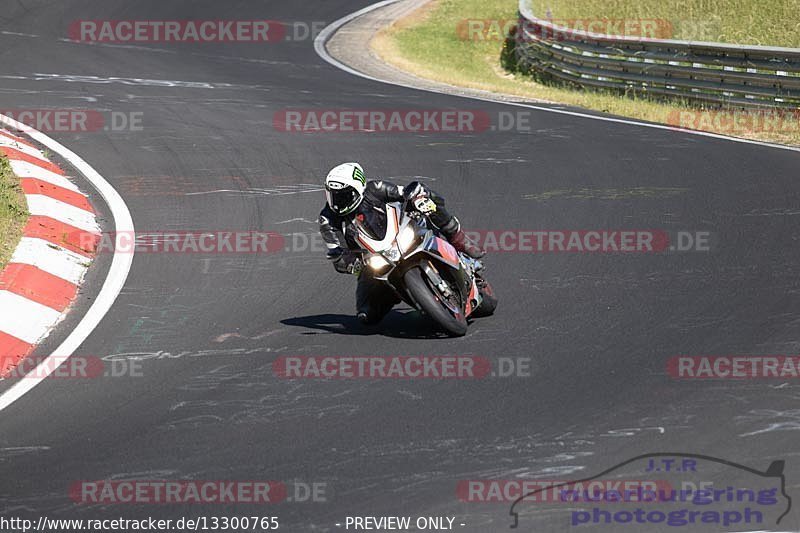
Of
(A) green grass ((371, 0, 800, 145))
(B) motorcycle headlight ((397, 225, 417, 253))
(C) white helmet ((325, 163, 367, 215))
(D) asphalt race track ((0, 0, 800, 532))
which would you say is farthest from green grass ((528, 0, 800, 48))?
(C) white helmet ((325, 163, 367, 215))

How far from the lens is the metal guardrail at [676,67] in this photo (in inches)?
674

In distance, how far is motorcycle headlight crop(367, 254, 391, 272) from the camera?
804 centimetres

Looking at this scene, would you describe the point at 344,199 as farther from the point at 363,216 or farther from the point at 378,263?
the point at 378,263

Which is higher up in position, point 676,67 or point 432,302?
point 432,302

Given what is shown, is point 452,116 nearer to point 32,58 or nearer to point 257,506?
point 32,58

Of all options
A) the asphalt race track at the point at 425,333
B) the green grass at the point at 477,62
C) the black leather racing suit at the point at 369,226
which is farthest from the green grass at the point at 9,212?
→ the green grass at the point at 477,62

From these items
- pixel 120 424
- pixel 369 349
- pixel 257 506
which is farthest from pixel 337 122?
pixel 257 506

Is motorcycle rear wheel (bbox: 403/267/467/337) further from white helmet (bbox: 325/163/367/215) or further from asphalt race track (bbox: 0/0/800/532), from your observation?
white helmet (bbox: 325/163/367/215)

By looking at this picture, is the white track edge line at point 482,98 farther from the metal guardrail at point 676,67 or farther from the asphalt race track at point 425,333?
the metal guardrail at point 676,67

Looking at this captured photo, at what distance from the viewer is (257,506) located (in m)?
5.62

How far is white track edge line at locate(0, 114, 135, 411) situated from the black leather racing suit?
6.55ft

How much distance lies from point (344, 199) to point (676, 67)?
12362mm

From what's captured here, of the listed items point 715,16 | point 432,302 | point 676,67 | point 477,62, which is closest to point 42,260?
point 432,302

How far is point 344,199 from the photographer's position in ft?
26.6
